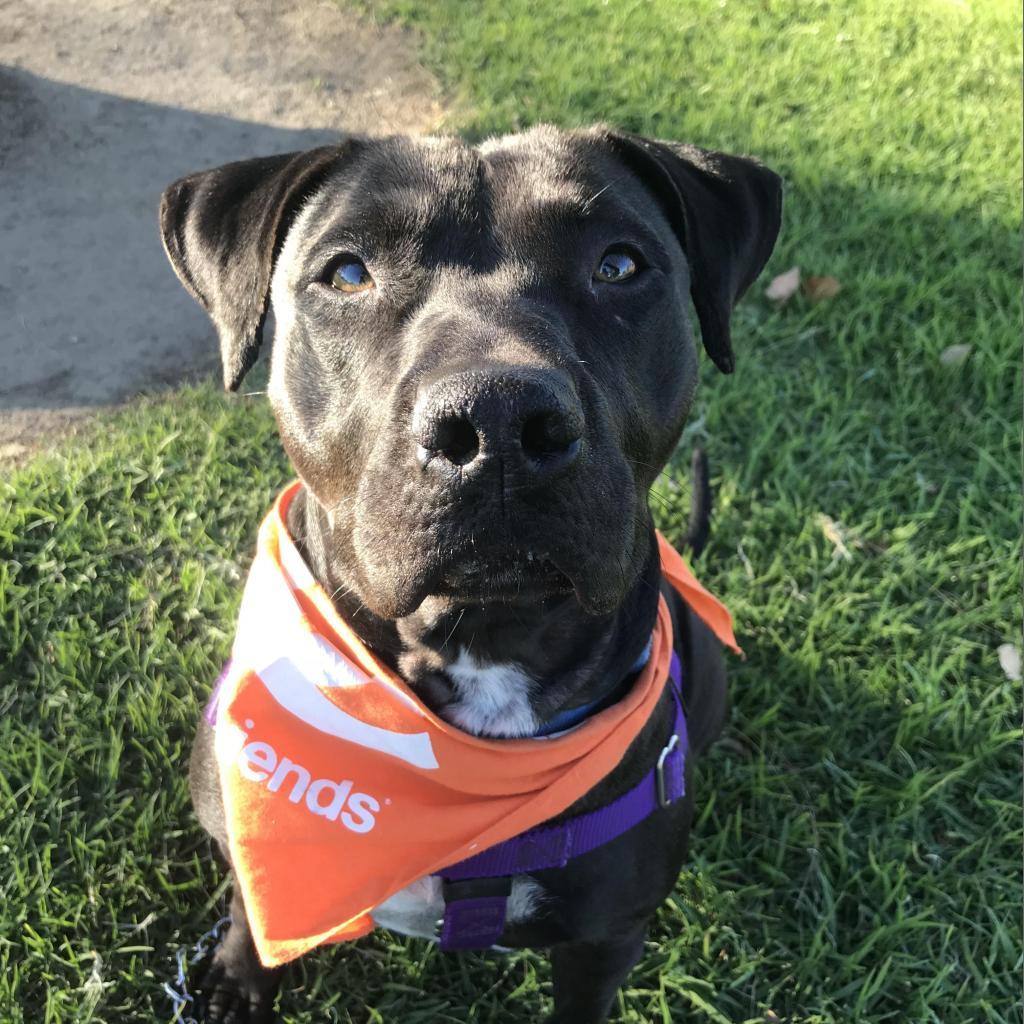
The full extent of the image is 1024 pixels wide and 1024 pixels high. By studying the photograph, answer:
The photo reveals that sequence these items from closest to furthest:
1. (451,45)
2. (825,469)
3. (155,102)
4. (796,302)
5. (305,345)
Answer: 1. (305,345)
2. (825,469)
3. (796,302)
4. (155,102)
5. (451,45)

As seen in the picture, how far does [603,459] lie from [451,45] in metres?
5.10

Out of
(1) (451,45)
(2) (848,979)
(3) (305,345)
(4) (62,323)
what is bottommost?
(2) (848,979)

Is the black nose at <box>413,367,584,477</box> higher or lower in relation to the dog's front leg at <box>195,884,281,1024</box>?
higher

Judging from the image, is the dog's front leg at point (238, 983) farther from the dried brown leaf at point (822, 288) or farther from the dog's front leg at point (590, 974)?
the dried brown leaf at point (822, 288)

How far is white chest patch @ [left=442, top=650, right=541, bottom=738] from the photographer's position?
6.61 feet

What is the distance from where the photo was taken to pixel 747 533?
139 inches

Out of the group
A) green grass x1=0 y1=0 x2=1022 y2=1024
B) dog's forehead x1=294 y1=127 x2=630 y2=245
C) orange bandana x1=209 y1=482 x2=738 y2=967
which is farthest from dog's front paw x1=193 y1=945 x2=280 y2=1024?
dog's forehead x1=294 y1=127 x2=630 y2=245

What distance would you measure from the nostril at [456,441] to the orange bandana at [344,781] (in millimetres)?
705

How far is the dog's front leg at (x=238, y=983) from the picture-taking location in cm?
231

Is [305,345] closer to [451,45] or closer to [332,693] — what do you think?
[332,693]

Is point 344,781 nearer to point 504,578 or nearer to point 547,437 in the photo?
point 504,578

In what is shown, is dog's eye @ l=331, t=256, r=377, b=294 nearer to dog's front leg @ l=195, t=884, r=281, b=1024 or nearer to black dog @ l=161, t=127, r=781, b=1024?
black dog @ l=161, t=127, r=781, b=1024

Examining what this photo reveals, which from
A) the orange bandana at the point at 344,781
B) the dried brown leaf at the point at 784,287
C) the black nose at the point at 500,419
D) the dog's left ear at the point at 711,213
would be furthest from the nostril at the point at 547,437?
the dried brown leaf at the point at 784,287

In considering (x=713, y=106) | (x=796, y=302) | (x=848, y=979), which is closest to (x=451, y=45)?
(x=713, y=106)
